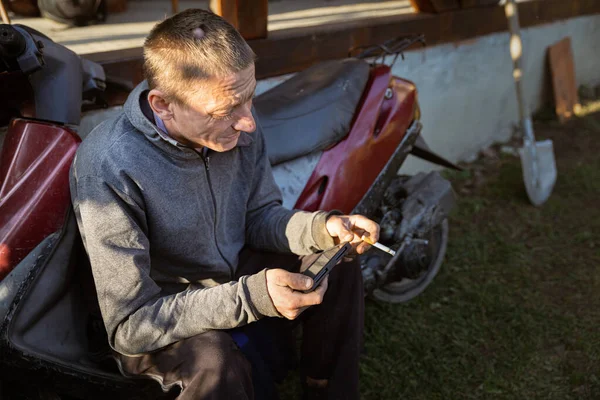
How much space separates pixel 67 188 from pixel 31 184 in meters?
0.09

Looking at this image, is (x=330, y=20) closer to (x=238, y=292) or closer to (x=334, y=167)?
(x=334, y=167)

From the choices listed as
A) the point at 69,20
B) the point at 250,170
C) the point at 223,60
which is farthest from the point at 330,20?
the point at 223,60

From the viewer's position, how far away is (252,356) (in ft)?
5.67

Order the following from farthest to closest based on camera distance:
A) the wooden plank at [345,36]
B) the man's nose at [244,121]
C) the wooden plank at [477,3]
Result: the wooden plank at [477,3], the wooden plank at [345,36], the man's nose at [244,121]

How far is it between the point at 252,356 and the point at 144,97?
798 mm

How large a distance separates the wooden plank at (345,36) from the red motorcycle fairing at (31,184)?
976 millimetres

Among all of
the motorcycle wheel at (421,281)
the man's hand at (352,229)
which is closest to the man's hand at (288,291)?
the man's hand at (352,229)

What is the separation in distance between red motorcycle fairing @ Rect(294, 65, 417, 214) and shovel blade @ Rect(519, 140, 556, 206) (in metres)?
1.56

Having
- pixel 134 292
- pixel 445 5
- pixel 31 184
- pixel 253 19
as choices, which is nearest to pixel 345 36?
pixel 253 19

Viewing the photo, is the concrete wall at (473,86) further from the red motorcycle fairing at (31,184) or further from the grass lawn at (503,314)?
the red motorcycle fairing at (31,184)

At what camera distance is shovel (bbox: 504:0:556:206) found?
3.79m

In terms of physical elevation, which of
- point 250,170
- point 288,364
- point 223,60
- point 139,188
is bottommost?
point 288,364

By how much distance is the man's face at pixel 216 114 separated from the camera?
1462mm

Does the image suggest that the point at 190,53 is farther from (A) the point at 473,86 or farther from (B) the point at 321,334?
(A) the point at 473,86
